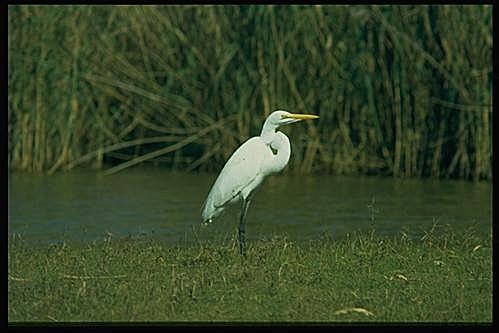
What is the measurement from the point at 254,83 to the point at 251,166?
490 cm

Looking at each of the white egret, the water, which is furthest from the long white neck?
the water

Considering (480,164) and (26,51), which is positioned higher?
(26,51)

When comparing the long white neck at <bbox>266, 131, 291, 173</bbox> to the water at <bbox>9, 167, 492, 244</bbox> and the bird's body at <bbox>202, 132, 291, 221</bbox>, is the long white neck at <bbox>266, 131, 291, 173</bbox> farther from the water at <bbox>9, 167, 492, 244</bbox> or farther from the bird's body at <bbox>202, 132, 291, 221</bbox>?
the water at <bbox>9, 167, 492, 244</bbox>

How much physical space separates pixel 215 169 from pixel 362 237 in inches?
201

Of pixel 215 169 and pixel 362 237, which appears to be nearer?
pixel 362 237

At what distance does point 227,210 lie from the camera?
1097 centimetres

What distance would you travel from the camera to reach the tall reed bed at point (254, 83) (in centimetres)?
1189

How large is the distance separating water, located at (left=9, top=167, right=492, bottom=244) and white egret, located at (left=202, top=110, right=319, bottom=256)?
104 cm

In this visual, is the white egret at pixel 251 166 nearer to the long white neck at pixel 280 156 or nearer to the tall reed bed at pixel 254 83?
the long white neck at pixel 280 156

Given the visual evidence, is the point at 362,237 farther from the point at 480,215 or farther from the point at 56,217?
the point at 56,217

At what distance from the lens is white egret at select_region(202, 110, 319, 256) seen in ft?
25.0

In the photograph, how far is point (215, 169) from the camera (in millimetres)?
13156

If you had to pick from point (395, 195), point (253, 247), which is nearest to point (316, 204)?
point (395, 195)

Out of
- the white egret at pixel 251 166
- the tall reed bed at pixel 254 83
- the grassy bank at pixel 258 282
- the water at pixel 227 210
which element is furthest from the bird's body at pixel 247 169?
the tall reed bed at pixel 254 83
